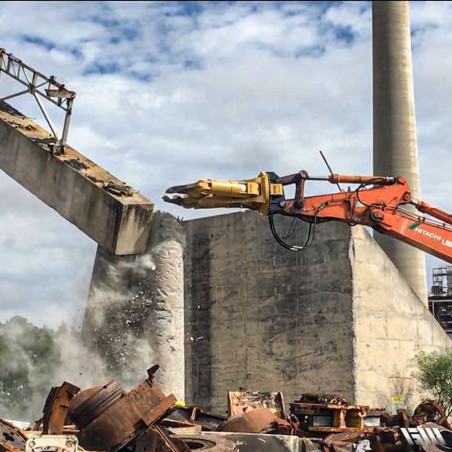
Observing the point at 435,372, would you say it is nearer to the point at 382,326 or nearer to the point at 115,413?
the point at 382,326

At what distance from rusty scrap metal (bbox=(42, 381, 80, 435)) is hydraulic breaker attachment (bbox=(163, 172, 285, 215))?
4220 millimetres

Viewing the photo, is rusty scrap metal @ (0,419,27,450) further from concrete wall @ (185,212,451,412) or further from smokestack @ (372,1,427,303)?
smokestack @ (372,1,427,303)

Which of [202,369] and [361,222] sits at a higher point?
[361,222]

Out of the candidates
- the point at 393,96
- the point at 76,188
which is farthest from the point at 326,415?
the point at 393,96

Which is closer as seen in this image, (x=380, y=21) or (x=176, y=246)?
(x=176, y=246)

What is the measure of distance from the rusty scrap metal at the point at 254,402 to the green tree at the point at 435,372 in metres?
9.54

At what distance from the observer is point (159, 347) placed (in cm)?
1692

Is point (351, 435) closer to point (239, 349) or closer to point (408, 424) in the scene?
point (408, 424)

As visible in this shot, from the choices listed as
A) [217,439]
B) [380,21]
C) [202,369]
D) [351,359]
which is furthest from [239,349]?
[380,21]

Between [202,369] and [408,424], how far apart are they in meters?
13.1

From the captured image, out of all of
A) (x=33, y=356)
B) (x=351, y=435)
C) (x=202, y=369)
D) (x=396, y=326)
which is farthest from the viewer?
(x=33, y=356)

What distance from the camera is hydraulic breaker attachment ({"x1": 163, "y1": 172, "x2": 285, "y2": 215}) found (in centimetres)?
1384

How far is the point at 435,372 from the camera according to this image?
24938 millimetres

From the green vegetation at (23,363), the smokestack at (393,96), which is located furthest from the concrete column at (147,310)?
the smokestack at (393,96)
